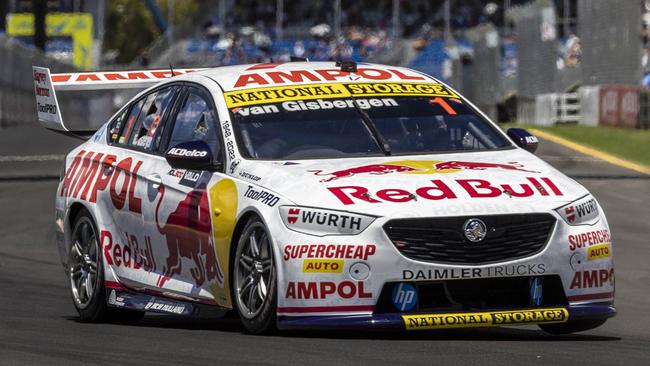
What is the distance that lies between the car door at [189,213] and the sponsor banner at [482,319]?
117 cm

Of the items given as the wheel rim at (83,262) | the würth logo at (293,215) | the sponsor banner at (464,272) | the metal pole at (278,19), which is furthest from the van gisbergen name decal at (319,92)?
the metal pole at (278,19)

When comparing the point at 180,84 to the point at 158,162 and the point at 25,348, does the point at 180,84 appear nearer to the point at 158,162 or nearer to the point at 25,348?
the point at 158,162

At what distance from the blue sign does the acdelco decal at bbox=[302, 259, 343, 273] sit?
277 mm

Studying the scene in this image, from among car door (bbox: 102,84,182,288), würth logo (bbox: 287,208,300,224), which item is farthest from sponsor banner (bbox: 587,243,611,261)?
car door (bbox: 102,84,182,288)

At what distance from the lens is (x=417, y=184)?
7.45 meters

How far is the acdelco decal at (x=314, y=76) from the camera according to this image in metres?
8.87

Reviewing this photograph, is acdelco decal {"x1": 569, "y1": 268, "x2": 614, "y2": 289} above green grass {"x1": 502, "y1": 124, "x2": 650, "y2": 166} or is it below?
above

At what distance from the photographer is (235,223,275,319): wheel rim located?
7.56 m

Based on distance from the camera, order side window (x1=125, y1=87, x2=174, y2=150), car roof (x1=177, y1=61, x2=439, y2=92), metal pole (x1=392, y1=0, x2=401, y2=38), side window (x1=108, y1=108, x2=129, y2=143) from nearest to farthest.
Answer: car roof (x1=177, y1=61, x2=439, y2=92), side window (x1=125, y1=87, x2=174, y2=150), side window (x1=108, y1=108, x2=129, y2=143), metal pole (x1=392, y1=0, x2=401, y2=38)

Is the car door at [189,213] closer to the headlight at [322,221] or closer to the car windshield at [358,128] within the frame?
the car windshield at [358,128]

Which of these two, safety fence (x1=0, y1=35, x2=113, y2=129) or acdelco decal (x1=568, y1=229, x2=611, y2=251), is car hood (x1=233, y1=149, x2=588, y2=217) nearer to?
acdelco decal (x1=568, y1=229, x2=611, y2=251)

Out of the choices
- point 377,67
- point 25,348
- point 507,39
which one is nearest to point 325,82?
point 377,67

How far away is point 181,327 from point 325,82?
1.53m

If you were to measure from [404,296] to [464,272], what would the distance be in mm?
290
